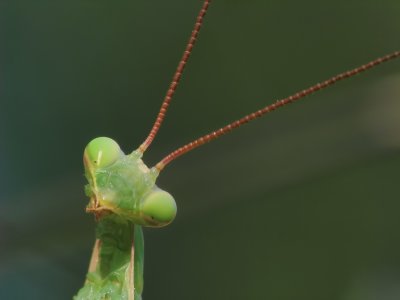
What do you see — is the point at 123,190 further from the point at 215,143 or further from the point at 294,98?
the point at 215,143

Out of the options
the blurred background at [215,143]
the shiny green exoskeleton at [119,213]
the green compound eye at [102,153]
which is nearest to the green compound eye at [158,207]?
the shiny green exoskeleton at [119,213]

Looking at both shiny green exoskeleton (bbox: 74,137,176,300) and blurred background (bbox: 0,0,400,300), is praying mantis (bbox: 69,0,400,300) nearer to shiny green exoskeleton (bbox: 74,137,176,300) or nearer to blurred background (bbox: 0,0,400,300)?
shiny green exoskeleton (bbox: 74,137,176,300)

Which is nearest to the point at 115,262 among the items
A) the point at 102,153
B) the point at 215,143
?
the point at 102,153

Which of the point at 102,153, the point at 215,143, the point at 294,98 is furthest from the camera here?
the point at 215,143

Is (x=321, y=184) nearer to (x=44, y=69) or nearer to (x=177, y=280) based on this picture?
(x=177, y=280)

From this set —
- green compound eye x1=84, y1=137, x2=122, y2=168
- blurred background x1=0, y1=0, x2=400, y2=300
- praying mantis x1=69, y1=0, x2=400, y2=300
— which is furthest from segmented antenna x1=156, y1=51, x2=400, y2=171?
blurred background x1=0, y1=0, x2=400, y2=300
